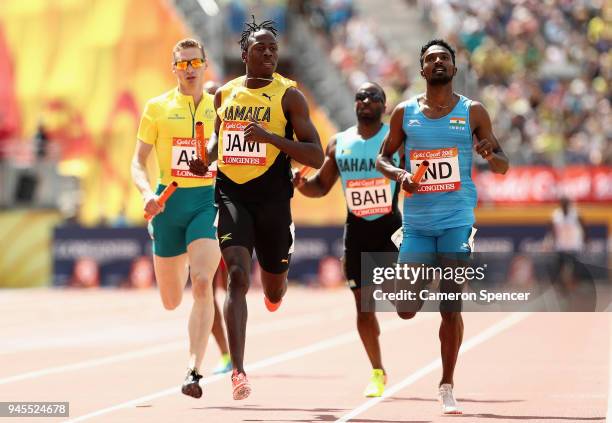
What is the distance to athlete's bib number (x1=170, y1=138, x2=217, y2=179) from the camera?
11250 mm

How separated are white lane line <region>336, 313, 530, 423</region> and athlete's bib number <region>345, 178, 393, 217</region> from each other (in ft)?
4.51

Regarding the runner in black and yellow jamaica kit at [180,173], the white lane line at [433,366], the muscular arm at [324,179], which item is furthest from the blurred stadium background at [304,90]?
the runner in black and yellow jamaica kit at [180,173]

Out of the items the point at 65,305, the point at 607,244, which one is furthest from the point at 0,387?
the point at 607,244

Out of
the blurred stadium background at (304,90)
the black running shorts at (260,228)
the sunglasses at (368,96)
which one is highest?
the blurred stadium background at (304,90)

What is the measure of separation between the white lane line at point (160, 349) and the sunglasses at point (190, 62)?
2989mm

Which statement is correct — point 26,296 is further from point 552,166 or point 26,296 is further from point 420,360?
point 420,360

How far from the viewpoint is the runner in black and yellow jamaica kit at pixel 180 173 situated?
36.6ft

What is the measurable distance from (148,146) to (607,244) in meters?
19.6

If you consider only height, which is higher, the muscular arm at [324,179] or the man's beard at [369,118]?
the man's beard at [369,118]

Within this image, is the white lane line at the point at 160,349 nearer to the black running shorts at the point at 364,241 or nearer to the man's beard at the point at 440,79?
the black running shorts at the point at 364,241

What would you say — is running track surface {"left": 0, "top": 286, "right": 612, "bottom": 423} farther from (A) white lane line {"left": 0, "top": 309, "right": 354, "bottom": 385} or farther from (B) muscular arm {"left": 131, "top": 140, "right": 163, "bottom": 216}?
(B) muscular arm {"left": 131, "top": 140, "right": 163, "bottom": 216}

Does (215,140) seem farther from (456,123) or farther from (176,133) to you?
(456,123)

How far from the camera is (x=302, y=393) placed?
37.8ft

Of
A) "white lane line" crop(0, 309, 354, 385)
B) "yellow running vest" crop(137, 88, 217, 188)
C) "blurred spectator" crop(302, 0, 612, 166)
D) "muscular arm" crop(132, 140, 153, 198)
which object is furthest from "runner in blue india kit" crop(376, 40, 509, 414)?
"blurred spectator" crop(302, 0, 612, 166)
